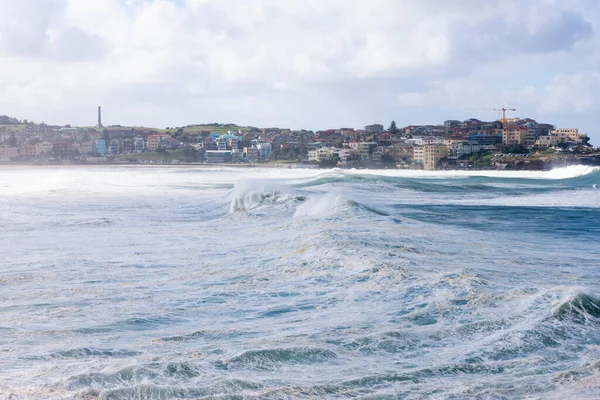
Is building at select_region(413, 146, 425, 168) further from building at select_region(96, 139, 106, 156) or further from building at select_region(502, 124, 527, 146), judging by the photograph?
building at select_region(96, 139, 106, 156)

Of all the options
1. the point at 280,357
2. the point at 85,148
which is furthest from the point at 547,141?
the point at 280,357

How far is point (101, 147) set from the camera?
435 feet

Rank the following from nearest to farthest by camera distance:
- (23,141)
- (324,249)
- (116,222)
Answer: (324,249) < (116,222) < (23,141)

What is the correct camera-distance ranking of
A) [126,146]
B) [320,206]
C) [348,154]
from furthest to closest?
[126,146], [348,154], [320,206]

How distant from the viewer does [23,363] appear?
23.5 feet

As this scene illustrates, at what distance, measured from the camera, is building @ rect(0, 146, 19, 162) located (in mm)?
108125

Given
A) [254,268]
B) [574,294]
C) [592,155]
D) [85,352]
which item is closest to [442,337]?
[574,294]

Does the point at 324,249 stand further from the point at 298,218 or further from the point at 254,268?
the point at 298,218

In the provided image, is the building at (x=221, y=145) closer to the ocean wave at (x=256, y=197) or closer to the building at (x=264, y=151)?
the building at (x=264, y=151)

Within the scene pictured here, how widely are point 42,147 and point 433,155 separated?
59001 mm

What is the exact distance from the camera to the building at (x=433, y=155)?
10500 cm

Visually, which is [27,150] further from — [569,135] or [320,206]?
[320,206]

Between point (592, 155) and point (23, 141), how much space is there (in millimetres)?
84975

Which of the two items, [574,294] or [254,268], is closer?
[574,294]
